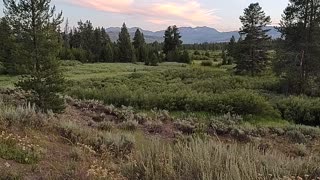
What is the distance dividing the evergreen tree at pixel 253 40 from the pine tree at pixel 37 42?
35132 millimetres

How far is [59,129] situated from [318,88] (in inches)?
1008

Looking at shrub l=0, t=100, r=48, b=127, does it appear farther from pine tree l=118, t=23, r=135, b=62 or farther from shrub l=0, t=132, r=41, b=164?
pine tree l=118, t=23, r=135, b=62

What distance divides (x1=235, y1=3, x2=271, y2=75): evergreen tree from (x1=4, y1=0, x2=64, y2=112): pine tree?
115 ft

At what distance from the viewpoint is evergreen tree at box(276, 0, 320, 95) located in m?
30.3

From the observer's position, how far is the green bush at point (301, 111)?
20.2 metres

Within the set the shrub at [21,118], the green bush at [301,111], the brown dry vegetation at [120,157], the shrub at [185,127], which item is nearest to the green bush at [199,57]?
the green bush at [301,111]

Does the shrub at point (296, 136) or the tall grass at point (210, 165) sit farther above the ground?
the tall grass at point (210, 165)

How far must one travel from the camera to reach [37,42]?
46.8 ft

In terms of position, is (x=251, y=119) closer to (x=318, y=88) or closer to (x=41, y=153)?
(x=318, y=88)

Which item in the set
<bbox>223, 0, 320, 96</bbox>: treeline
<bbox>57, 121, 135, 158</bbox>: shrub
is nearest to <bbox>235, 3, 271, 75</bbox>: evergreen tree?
<bbox>223, 0, 320, 96</bbox>: treeline

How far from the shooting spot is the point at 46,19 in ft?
47.4

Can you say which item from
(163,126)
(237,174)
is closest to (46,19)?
(163,126)

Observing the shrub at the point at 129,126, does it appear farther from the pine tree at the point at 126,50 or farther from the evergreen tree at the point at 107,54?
the evergreen tree at the point at 107,54

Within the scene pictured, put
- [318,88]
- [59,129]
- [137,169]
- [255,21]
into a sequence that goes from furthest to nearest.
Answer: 1. [255,21]
2. [318,88]
3. [59,129]
4. [137,169]
